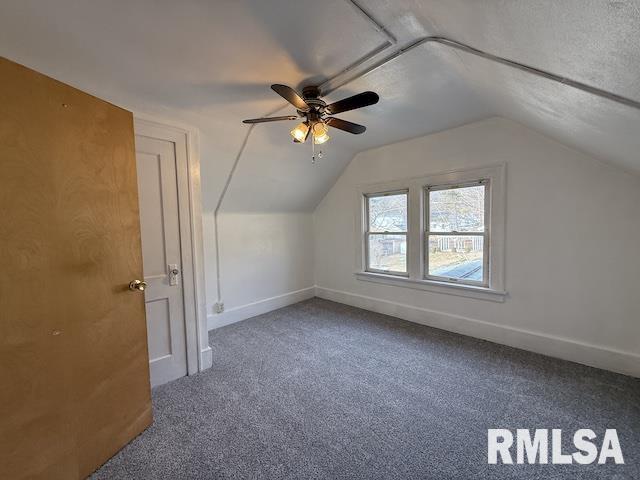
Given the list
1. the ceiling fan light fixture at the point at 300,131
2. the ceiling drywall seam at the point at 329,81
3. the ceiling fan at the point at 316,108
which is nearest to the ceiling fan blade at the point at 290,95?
the ceiling fan at the point at 316,108

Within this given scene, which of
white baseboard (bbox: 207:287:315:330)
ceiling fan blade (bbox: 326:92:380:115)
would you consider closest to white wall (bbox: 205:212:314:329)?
white baseboard (bbox: 207:287:315:330)

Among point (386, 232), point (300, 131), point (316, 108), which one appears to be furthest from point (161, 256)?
point (386, 232)

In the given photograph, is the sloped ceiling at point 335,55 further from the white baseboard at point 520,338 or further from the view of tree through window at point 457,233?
the white baseboard at point 520,338

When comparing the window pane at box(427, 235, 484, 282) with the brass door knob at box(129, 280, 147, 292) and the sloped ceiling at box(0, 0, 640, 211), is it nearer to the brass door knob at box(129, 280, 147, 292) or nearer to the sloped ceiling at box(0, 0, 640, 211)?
the sloped ceiling at box(0, 0, 640, 211)

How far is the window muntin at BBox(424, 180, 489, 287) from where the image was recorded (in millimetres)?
2857

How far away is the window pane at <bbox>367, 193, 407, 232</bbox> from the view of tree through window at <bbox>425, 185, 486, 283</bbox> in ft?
1.19

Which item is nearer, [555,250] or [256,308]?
[555,250]

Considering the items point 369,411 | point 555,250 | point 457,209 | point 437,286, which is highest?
point 457,209

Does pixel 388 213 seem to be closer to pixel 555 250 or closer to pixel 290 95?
pixel 555 250

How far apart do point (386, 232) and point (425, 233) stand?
564 millimetres

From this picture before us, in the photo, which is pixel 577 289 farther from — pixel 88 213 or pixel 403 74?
pixel 88 213

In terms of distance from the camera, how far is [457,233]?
9.92 feet

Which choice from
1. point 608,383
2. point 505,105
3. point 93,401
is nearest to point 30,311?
point 93,401

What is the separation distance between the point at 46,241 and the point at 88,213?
225 mm
